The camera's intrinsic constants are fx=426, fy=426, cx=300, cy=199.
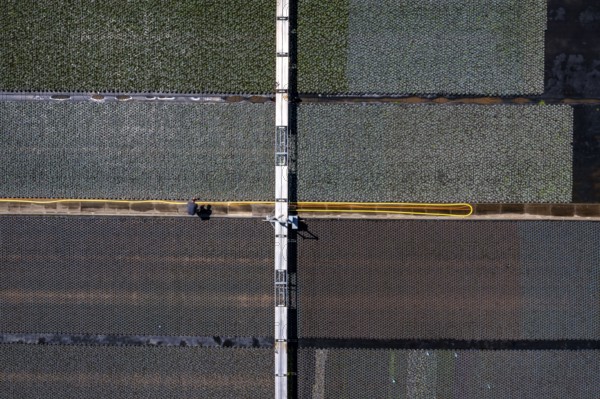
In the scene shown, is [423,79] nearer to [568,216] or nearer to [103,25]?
[568,216]

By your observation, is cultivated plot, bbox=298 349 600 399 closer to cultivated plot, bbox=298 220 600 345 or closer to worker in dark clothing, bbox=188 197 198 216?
cultivated plot, bbox=298 220 600 345

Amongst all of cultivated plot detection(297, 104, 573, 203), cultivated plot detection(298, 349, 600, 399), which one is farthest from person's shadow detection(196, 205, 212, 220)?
cultivated plot detection(298, 349, 600, 399)

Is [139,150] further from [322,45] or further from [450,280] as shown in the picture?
[450,280]

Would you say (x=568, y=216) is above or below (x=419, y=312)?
above

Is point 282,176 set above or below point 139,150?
below

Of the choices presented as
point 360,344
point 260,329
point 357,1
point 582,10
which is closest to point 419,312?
point 360,344

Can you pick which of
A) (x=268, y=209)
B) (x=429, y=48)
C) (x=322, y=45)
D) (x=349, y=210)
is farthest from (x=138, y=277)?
(x=429, y=48)
